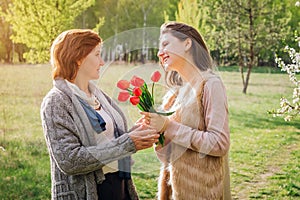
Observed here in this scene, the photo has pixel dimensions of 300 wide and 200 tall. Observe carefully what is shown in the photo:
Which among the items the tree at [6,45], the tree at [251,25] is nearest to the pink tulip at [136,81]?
the tree at [6,45]

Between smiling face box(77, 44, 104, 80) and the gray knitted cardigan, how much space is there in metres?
0.09

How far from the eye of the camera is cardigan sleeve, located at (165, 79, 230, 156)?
1566 mm

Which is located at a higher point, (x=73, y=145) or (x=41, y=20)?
(x=41, y=20)

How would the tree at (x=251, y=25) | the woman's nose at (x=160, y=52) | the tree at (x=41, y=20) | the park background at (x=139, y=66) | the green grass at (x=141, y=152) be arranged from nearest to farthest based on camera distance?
the woman's nose at (x=160, y=52) < the park background at (x=139, y=66) < the green grass at (x=141, y=152) < the tree at (x=41, y=20) < the tree at (x=251, y=25)

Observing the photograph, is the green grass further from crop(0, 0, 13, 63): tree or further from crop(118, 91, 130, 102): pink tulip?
crop(0, 0, 13, 63): tree

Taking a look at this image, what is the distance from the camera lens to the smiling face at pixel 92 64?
1689 mm

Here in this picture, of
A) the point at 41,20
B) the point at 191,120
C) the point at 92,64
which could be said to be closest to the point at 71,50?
the point at 92,64

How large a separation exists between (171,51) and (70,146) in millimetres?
475

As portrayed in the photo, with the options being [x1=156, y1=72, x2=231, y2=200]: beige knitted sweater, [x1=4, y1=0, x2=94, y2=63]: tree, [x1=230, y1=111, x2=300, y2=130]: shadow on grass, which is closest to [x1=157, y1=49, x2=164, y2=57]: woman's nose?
[x1=156, y1=72, x2=231, y2=200]: beige knitted sweater

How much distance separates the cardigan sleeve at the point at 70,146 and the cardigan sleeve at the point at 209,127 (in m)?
0.17

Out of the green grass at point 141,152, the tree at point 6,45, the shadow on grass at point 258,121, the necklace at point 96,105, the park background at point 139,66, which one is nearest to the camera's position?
the necklace at point 96,105

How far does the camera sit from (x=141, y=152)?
67.8 inches

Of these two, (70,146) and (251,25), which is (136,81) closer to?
(70,146)

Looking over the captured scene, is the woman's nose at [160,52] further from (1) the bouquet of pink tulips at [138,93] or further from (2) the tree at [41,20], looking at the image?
(2) the tree at [41,20]
